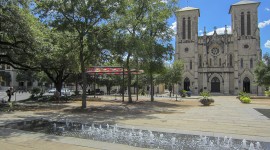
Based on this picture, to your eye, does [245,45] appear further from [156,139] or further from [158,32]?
[156,139]

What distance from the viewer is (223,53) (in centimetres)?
6944

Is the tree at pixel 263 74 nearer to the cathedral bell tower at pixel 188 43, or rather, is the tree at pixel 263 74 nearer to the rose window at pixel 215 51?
the rose window at pixel 215 51

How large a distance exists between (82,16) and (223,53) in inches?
2284

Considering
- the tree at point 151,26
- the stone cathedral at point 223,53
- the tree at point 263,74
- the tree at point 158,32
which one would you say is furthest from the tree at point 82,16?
the stone cathedral at point 223,53

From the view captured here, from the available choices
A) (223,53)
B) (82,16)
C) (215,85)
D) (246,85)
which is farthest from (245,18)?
(82,16)

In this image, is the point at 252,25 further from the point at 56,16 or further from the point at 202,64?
the point at 56,16

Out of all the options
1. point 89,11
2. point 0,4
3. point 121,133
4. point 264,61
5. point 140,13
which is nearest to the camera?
point 121,133

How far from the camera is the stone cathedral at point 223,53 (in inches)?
2606

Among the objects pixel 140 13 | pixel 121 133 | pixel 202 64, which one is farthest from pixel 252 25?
pixel 121 133

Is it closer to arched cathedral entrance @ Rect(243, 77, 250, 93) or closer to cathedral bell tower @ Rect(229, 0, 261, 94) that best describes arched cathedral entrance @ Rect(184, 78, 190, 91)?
cathedral bell tower @ Rect(229, 0, 261, 94)

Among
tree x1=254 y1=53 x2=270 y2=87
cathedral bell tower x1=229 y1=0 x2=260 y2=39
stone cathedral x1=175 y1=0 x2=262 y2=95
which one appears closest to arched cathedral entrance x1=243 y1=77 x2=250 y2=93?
stone cathedral x1=175 y1=0 x2=262 y2=95

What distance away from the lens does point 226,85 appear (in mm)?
67375

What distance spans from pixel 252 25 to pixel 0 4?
63650 millimetres

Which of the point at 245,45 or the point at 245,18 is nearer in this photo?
the point at 245,45
